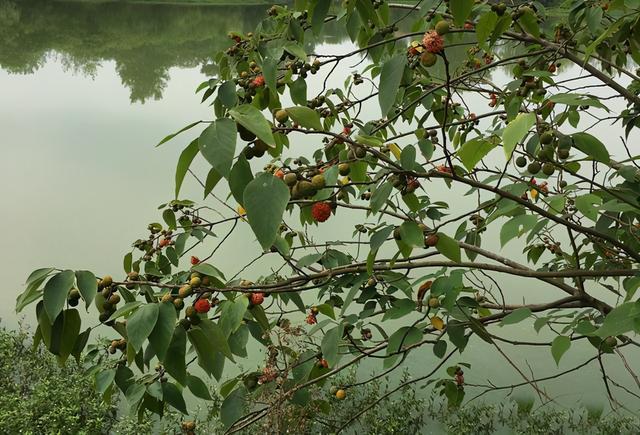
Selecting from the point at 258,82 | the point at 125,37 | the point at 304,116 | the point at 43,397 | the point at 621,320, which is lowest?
the point at 621,320

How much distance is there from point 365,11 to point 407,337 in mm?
511

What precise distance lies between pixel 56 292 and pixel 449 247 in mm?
498

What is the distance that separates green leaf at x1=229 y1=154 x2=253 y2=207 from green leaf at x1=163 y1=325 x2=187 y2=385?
194mm

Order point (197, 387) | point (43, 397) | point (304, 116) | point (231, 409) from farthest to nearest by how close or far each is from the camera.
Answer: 1. point (43, 397)
2. point (231, 409)
3. point (197, 387)
4. point (304, 116)

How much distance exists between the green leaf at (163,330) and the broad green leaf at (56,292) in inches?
3.7

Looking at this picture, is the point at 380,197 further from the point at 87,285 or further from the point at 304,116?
the point at 87,285

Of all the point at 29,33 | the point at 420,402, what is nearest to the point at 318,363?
the point at 420,402

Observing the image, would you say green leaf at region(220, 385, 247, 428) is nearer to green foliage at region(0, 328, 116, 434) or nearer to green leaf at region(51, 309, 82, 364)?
green leaf at region(51, 309, 82, 364)

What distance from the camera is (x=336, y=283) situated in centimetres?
101

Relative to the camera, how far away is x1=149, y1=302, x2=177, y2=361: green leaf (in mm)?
514

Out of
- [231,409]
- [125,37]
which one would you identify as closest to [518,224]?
[231,409]

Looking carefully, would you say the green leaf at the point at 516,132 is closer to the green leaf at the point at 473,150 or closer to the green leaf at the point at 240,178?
the green leaf at the point at 473,150

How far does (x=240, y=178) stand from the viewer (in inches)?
18.3

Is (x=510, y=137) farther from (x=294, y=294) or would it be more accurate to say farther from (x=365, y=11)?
(x=294, y=294)
